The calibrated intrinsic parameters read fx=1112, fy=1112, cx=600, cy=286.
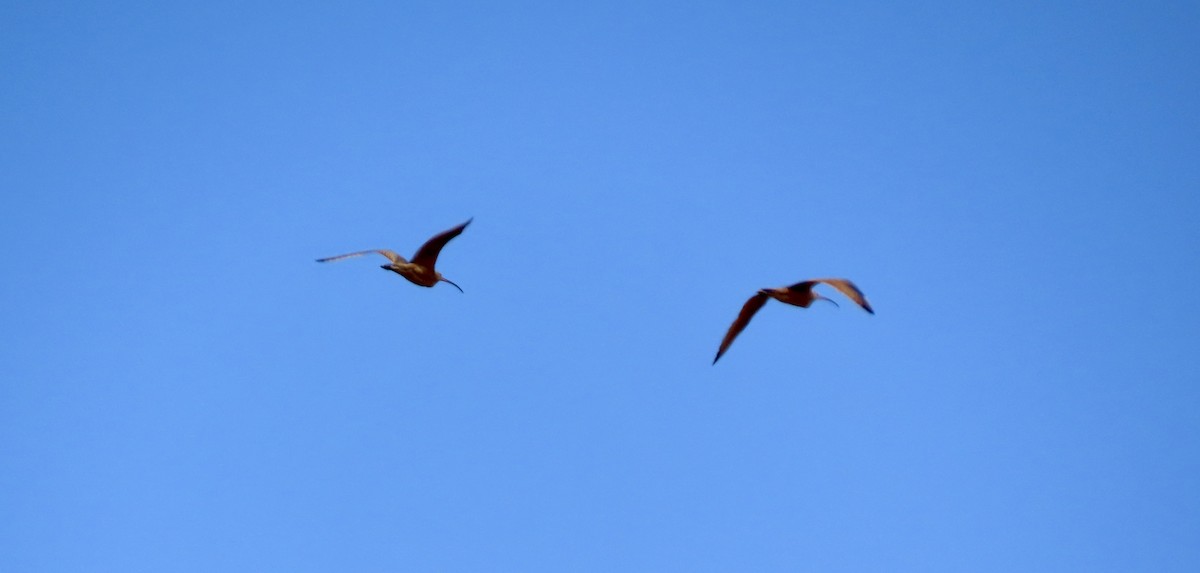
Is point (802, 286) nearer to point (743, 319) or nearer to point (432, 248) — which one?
point (743, 319)

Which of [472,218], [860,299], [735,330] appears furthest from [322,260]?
[860,299]

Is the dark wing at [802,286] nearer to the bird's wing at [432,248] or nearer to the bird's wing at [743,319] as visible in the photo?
the bird's wing at [743,319]

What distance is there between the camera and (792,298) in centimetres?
1825

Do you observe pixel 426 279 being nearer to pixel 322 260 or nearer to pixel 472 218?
pixel 322 260

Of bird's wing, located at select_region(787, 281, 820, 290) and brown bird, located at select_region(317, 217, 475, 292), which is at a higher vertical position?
brown bird, located at select_region(317, 217, 475, 292)

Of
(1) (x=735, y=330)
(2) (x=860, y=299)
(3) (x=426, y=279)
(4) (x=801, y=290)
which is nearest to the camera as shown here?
(2) (x=860, y=299)

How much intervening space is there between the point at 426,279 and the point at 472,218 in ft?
11.1

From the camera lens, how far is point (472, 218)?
1873 centimetres

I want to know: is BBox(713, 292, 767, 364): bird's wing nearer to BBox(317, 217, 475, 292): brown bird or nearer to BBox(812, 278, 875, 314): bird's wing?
BBox(812, 278, 875, 314): bird's wing

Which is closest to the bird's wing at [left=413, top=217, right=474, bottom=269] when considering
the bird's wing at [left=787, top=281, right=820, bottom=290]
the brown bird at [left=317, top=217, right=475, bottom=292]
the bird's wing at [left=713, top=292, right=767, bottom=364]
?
the brown bird at [left=317, top=217, right=475, bottom=292]

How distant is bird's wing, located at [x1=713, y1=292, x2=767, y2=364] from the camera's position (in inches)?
765

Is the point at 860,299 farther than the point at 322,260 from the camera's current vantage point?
No

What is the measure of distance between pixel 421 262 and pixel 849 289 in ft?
28.2

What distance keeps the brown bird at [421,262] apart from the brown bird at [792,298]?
526cm
